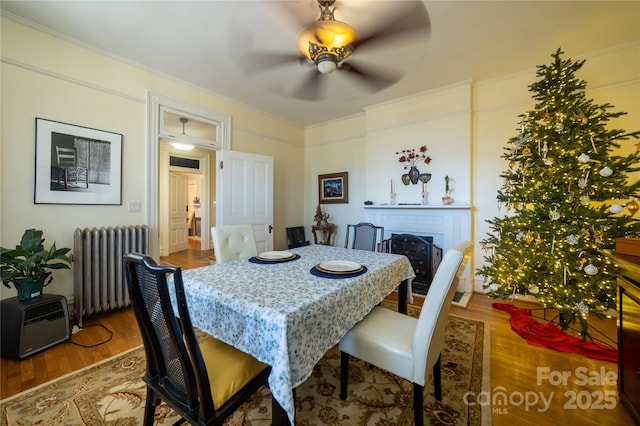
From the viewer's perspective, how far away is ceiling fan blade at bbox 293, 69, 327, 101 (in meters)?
2.03

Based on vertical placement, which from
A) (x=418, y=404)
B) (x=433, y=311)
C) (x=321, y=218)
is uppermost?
(x=321, y=218)

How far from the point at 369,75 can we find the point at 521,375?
2.51 meters

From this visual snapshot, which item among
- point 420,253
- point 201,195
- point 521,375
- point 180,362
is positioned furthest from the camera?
point 201,195

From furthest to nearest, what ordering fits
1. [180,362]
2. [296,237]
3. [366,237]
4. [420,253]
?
[296,237], [420,253], [366,237], [180,362]

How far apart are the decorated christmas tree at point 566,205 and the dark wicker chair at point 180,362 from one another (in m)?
2.63

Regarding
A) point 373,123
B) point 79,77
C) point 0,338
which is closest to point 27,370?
point 0,338

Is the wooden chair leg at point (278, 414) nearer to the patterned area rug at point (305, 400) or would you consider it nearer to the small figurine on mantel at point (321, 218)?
the patterned area rug at point (305, 400)

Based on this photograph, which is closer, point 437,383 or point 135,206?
point 437,383

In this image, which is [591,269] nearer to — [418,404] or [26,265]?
[418,404]

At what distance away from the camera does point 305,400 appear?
1.48 m

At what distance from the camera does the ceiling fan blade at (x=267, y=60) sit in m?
1.81

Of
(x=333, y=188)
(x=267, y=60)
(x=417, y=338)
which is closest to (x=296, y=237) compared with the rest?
(x=333, y=188)

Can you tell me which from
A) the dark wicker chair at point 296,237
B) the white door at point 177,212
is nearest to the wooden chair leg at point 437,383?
the dark wicker chair at point 296,237

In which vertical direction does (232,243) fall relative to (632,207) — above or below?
below
